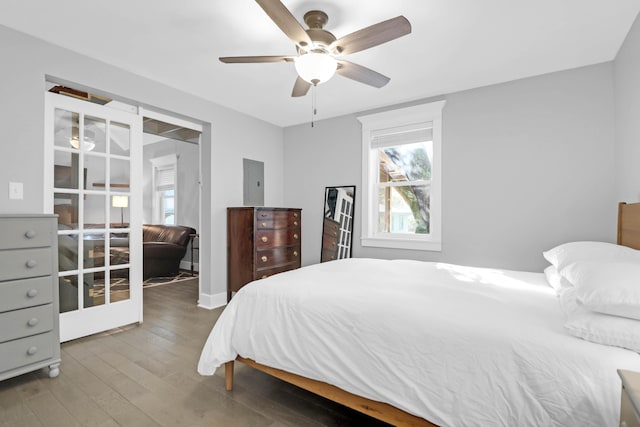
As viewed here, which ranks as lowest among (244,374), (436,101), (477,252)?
(244,374)

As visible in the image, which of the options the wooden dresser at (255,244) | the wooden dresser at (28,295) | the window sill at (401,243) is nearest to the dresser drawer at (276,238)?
the wooden dresser at (255,244)

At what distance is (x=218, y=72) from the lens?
117 inches

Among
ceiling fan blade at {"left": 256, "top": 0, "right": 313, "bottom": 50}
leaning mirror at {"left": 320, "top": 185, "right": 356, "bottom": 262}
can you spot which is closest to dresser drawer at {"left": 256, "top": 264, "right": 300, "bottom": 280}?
leaning mirror at {"left": 320, "top": 185, "right": 356, "bottom": 262}

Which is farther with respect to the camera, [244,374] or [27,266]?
[244,374]

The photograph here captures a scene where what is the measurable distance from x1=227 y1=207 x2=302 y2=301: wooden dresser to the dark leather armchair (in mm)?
1802

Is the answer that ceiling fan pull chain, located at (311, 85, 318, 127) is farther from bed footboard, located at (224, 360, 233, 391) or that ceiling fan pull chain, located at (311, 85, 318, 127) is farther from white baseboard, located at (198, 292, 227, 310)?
bed footboard, located at (224, 360, 233, 391)

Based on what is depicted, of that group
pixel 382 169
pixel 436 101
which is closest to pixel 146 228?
pixel 382 169

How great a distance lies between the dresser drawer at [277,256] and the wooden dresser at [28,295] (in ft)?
6.23

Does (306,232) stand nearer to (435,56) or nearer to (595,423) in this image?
(435,56)

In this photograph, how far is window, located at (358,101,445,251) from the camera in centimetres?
355

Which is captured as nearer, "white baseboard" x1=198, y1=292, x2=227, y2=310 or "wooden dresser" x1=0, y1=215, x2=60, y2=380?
"wooden dresser" x1=0, y1=215, x2=60, y2=380

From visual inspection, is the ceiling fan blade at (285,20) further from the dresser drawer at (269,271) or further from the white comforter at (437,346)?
the dresser drawer at (269,271)

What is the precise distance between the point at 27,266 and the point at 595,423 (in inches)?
115

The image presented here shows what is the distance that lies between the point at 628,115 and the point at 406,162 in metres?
1.97
